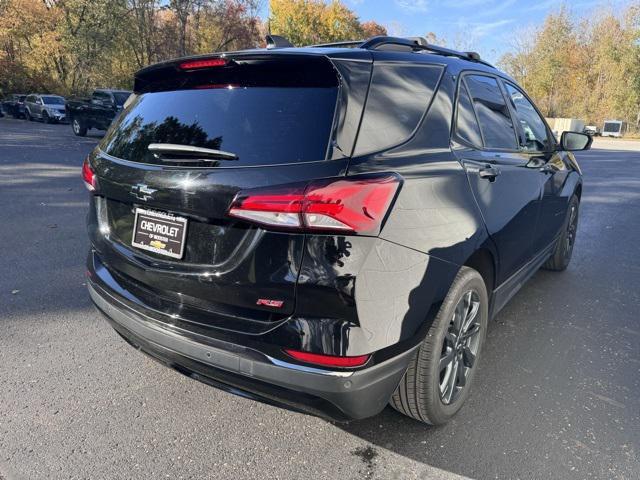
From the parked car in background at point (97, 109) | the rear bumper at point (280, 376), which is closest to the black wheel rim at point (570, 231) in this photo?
the rear bumper at point (280, 376)

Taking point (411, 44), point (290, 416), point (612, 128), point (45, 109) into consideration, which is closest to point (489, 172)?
point (411, 44)

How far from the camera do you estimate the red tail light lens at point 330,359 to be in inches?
68.9

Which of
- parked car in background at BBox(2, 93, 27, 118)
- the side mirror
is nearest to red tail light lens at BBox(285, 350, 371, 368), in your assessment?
the side mirror

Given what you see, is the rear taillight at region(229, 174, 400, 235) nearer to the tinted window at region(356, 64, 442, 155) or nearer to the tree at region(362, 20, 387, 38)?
the tinted window at region(356, 64, 442, 155)

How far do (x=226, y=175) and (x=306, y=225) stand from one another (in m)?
0.40

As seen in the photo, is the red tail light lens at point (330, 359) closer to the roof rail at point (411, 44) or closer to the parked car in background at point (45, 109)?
the roof rail at point (411, 44)

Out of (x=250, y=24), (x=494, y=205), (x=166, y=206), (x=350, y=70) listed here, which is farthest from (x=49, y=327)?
(x=250, y=24)

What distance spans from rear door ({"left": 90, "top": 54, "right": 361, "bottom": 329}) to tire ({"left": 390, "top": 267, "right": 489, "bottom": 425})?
2.49 feet

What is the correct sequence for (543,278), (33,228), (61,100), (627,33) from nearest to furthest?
1. (543,278)
2. (33,228)
3. (61,100)
4. (627,33)

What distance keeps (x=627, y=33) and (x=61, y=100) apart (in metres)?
56.8

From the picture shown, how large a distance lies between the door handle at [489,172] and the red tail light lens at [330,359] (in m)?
1.24

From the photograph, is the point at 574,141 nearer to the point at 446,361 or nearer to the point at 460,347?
the point at 460,347

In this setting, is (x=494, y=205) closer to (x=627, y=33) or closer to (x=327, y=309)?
(x=327, y=309)

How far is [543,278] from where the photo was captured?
184 inches
